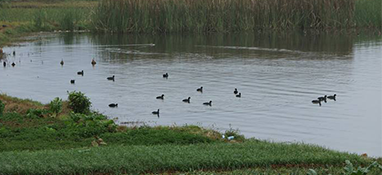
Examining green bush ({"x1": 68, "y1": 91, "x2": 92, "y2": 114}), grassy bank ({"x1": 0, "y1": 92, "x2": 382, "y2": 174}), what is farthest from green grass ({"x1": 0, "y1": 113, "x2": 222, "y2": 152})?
green bush ({"x1": 68, "y1": 91, "x2": 92, "y2": 114})

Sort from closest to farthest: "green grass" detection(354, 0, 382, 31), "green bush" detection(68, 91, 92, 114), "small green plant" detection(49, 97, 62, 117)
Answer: "small green plant" detection(49, 97, 62, 117) < "green bush" detection(68, 91, 92, 114) < "green grass" detection(354, 0, 382, 31)

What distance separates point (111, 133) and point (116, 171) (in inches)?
131

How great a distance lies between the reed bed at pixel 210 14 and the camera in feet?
153

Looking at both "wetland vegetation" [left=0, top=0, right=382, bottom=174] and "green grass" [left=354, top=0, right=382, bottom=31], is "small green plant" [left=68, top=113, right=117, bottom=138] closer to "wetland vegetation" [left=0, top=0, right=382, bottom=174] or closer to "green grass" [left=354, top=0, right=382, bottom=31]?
"wetland vegetation" [left=0, top=0, right=382, bottom=174]

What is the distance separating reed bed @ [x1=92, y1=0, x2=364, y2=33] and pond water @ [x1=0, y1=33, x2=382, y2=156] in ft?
6.86

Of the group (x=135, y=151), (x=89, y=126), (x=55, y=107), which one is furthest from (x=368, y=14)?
(x=135, y=151)

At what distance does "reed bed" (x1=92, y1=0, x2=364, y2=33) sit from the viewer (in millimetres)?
46500

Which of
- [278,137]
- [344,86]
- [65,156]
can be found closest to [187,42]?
[344,86]

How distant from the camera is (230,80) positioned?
84.7 feet

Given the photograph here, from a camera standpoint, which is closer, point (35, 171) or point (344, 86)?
point (35, 171)

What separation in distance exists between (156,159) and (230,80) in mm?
14750

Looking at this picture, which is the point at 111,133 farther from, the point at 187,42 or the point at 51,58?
the point at 187,42

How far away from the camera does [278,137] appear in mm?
15812

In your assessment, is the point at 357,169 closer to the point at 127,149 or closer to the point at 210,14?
the point at 127,149
